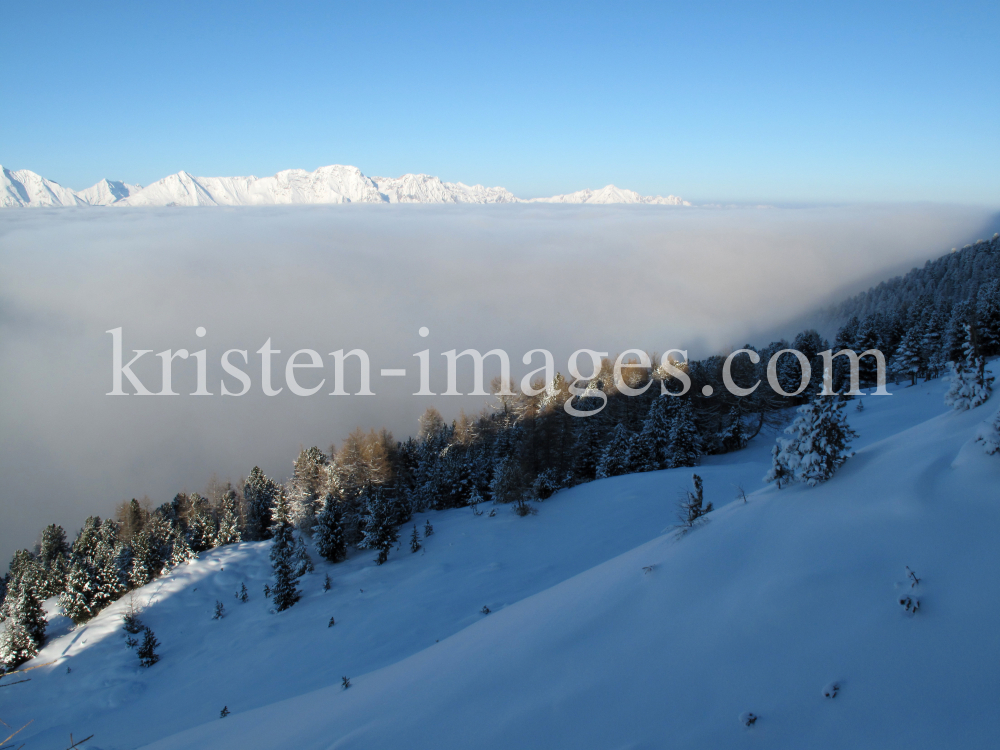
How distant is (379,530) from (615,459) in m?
18.7

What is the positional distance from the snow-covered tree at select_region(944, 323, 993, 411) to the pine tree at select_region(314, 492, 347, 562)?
1230 inches

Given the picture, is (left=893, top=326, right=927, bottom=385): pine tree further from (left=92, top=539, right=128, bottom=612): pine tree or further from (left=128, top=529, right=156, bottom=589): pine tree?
(left=92, top=539, right=128, bottom=612): pine tree

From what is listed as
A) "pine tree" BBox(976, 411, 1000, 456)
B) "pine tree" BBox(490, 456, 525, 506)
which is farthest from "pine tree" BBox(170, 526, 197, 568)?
"pine tree" BBox(976, 411, 1000, 456)

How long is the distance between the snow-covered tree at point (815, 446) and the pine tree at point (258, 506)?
146ft

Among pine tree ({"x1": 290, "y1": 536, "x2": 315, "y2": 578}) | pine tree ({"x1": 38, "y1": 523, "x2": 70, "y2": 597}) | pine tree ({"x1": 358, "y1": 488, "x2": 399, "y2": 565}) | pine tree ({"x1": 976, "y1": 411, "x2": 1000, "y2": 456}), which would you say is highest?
pine tree ({"x1": 976, "y1": 411, "x2": 1000, "y2": 456})

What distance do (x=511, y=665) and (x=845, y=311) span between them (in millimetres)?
173783

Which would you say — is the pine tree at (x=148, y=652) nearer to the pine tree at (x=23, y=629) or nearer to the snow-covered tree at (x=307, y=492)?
the pine tree at (x=23, y=629)

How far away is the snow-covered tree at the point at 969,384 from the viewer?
1095 cm

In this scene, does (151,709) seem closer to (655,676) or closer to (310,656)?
(310,656)

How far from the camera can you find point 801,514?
8.42m

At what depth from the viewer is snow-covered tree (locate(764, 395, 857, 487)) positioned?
948 cm

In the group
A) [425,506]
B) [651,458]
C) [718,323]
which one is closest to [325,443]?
[425,506]

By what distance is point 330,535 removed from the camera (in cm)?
3102

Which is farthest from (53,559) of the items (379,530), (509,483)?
(509,483)
